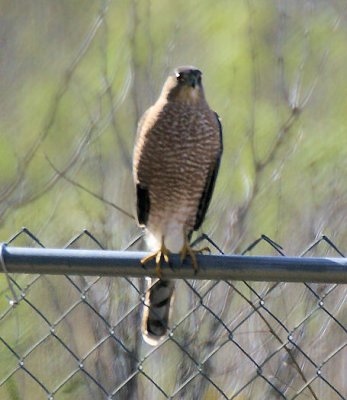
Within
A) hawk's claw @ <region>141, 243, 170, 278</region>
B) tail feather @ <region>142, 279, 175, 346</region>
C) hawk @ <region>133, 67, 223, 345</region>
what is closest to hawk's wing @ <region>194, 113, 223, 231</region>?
hawk @ <region>133, 67, 223, 345</region>

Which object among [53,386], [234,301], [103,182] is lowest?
[53,386]

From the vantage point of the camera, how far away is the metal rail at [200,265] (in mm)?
4344

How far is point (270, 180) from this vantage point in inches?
264

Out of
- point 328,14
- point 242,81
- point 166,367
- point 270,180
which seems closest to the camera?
point 166,367

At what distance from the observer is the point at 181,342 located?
600cm

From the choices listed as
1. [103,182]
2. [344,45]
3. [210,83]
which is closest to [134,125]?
[103,182]

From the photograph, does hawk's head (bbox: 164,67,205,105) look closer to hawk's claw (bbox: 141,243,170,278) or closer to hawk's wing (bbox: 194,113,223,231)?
hawk's wing (bbox: 194,113,223,231)

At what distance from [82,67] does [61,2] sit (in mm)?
789

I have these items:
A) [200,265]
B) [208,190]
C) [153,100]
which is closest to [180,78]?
[208,190]

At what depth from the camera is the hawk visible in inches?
227

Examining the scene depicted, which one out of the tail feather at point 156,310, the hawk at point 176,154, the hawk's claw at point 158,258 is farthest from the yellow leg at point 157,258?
the hawk at point 176,154

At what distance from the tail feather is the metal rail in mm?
814

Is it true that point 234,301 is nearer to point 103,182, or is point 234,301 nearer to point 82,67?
point 103,182

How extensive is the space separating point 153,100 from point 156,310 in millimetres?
1556
